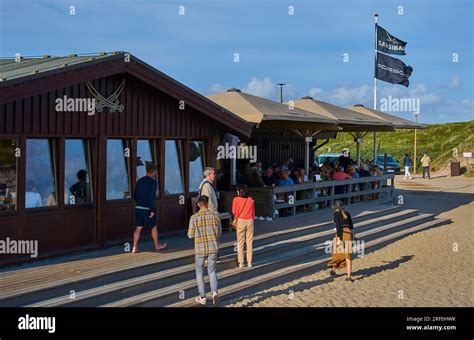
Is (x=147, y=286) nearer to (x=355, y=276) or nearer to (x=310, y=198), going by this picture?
(x=355, y=276)

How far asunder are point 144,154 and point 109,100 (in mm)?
1591

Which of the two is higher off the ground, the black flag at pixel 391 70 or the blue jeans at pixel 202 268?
the black flag at pixel 391 70

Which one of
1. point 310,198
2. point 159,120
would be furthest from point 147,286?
point 310,198

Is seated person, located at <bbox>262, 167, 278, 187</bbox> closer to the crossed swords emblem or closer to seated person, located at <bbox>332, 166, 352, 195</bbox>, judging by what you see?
seated person, located at <bbox>332, 166, 352, 195</bbox>

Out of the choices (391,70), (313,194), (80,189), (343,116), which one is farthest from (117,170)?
(391,70)

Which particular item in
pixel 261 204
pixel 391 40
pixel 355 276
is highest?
pixel 391 40

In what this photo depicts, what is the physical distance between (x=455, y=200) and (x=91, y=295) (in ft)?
69.2

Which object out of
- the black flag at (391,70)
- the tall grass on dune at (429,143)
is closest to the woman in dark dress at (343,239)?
the black flag at (391,70)

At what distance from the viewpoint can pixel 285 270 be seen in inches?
446

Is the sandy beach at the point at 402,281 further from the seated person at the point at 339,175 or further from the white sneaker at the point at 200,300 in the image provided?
the seated person at the point at 339,175

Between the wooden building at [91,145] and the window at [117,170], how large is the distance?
0.02 metres

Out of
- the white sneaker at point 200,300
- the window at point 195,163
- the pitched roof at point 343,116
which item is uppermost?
the pitched roof at point 343,116

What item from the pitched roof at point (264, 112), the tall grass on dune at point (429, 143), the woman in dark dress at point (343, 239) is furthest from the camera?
the tall grass on dune at point (429, 143)

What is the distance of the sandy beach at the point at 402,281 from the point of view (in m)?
9.93
